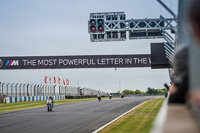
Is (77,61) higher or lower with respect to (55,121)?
higher

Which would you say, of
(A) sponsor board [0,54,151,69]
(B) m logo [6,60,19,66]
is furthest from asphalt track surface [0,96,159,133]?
(B) m logo [6,60,19,66]

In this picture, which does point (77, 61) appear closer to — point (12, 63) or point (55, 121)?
point (12, 63)

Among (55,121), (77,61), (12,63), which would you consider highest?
(77,61)

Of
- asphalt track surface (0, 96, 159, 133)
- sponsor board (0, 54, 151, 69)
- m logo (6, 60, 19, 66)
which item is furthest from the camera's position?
m logo (6, 60, 19, 66)

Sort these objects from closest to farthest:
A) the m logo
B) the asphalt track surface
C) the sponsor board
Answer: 1. the asphalt track surface
2. the sponsor board
3. the m logo

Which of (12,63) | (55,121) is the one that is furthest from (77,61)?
(55,121)

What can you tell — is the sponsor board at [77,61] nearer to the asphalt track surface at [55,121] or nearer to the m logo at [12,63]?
the m logo at [12,63]

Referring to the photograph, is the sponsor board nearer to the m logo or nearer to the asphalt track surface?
the m logo

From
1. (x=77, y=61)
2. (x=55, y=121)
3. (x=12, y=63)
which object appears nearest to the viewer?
(x=55, y=121)

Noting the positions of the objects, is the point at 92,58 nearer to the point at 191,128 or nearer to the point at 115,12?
the point at 115,12

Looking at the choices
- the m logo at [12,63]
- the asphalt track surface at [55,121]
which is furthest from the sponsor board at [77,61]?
the asphalt track surface at [55,121]

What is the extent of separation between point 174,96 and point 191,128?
24.0 inches

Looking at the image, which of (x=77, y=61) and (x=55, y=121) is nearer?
(x=55, y=121)

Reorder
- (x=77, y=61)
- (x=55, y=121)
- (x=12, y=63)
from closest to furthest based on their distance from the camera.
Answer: (x=55, y=121), (x=12, y=63), (x=77, y=61)
